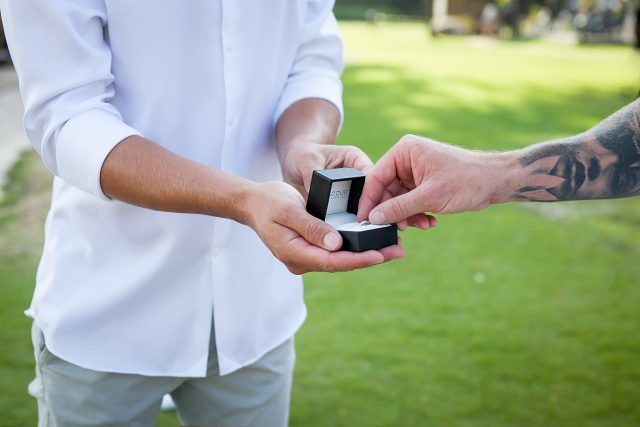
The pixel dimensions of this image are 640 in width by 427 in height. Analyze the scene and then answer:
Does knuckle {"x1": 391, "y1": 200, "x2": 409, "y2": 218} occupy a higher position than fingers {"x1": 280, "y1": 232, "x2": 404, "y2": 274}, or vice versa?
knuckle {"x1": 391, "y1": 200, "x2": 409, "y2": 218}

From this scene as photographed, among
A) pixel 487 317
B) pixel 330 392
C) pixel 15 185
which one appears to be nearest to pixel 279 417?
pixel 330 392

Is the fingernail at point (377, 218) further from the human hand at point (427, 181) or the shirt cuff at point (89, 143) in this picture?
the shirt cuff at point (89, 143)

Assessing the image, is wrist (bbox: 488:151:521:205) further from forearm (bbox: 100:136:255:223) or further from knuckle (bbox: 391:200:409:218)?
forearm (bbox: 100:136:255:223)

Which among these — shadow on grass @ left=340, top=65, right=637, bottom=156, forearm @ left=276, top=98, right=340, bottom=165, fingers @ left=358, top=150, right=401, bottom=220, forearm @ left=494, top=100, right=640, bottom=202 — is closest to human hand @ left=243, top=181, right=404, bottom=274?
fingers @ left=358, top=150, right=401, bottom=220

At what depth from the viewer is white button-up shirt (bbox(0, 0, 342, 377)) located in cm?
154

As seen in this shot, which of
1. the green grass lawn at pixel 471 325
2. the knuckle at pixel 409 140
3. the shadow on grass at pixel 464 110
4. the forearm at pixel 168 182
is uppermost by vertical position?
the knuckle at pixel 409 140

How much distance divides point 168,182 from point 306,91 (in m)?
0.59

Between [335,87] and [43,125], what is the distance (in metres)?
0.86

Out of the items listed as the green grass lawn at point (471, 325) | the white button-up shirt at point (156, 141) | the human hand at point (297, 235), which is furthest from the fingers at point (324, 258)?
the green grass lawn at point (471, 325)

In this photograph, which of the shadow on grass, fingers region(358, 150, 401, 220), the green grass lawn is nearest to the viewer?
fingers region(358, 150, 401, 220)

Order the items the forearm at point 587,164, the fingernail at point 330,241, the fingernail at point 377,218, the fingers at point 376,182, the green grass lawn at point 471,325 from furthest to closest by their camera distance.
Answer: the green grass lawn at point 471,325 → the forearm at point 587,164 → the fingers at point 376,182 → the fingernail at point 377,218 → the fingernail at point 330,241

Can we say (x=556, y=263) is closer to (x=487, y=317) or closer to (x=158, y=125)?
(x=487, y=317)

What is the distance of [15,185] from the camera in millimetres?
6457

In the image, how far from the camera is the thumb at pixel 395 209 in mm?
1646
